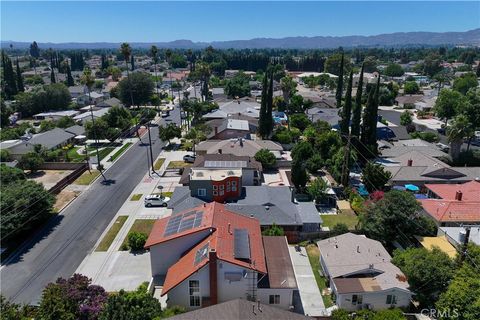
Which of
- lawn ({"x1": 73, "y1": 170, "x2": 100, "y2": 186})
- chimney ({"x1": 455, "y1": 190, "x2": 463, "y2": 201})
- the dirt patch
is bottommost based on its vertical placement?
the dirt patch

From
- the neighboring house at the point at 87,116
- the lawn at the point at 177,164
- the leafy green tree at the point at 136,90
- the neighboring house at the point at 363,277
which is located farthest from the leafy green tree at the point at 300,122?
the neighboring house at the point at 363,277

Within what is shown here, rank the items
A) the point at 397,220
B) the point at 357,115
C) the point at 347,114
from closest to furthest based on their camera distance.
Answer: the point at 397,220 → the point at 357,115 → the point at 347,114

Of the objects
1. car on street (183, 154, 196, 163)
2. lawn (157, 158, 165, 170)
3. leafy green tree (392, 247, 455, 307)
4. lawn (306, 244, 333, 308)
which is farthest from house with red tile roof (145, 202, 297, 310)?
car on street (183, 154, 196, 163)

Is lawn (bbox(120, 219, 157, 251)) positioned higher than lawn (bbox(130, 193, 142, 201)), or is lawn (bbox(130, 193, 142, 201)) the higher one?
lawn (bbox(130, 193, 142, 201))

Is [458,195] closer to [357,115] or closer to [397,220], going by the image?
[397,220]

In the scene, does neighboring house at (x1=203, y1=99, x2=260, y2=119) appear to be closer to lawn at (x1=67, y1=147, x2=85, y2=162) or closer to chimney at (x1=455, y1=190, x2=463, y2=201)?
lawn at (x1=67, y1=147, x2=85, y2=162)

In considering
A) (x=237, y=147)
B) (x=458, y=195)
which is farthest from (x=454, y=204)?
(x=237, y=147)
